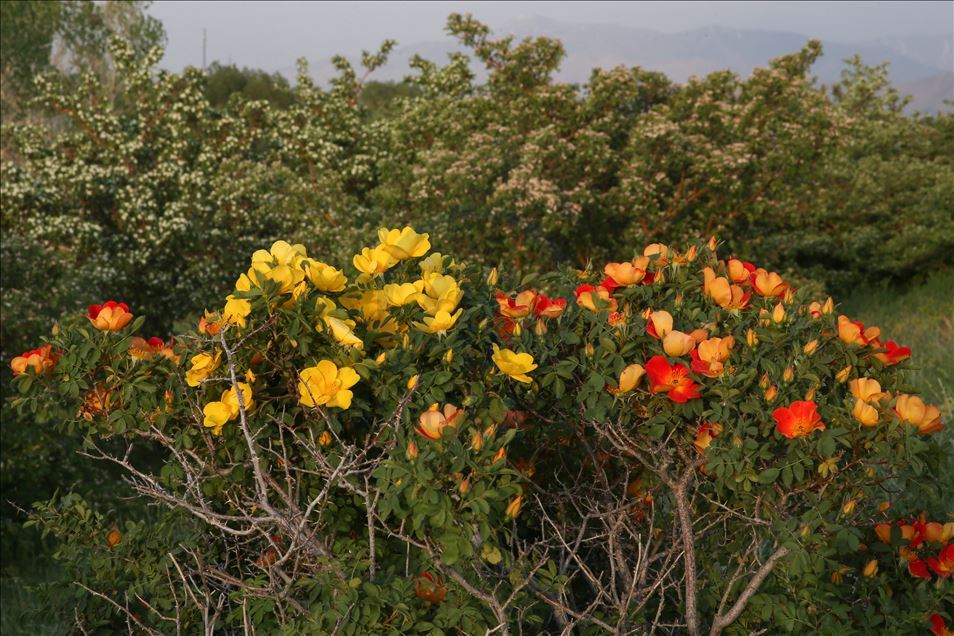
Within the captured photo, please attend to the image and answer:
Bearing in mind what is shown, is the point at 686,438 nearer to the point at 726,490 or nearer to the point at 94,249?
the point at 726,490

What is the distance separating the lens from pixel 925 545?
7.16 feet

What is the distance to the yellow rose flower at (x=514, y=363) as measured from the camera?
1741 millimetres

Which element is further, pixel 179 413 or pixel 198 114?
pixel 198 114

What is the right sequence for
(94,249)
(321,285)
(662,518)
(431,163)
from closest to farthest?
(321,285) < (662,518) < (431,163) < (94,249)

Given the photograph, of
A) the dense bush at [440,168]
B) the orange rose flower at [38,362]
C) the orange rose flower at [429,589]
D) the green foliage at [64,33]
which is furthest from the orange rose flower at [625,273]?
the green foliage at [64,33]

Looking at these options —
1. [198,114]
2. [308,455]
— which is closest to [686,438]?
[308,455]

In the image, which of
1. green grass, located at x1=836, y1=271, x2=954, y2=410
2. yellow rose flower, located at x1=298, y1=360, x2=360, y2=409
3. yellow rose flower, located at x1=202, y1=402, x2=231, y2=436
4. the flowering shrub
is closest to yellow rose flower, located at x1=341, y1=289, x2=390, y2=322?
the flowering shrub

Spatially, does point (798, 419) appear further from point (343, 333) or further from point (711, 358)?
point (343, 333)

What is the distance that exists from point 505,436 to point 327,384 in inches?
15.9

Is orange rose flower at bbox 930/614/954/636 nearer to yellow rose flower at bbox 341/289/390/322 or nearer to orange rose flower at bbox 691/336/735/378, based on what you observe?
orange rose flower at bbox 691/336/735/378

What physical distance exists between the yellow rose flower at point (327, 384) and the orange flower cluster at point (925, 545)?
143cm

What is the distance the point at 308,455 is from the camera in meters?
1.90

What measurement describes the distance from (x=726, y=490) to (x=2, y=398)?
5251 millimetres

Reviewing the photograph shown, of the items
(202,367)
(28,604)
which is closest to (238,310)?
(202,367)
